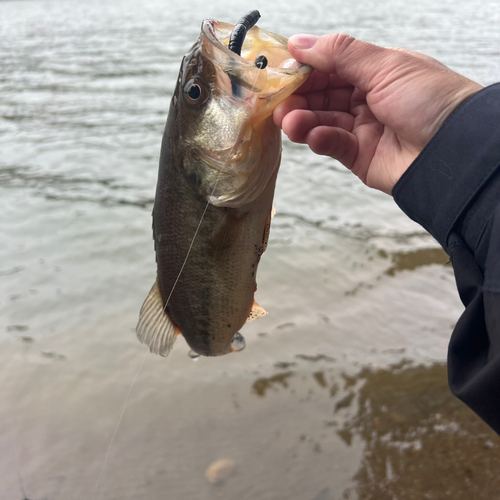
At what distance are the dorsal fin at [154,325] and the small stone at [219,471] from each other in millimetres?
1189

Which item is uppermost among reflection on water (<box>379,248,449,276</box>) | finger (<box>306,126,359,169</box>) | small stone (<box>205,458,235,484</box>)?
finger (<box>306,126,359,169</box>)

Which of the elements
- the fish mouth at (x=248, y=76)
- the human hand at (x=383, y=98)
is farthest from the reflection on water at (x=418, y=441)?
the fish mouth at (x=248, y=76)

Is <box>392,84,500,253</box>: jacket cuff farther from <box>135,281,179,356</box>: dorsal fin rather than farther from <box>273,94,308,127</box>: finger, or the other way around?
<box>135,281,179,356</box>: dorsal fin

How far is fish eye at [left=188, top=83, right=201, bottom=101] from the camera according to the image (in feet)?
6.24

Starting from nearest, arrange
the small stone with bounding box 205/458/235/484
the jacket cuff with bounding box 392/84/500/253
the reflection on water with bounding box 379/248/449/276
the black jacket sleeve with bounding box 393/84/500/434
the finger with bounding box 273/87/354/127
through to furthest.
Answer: the black jacket sleeve with bounding box 393/84/500/434
the jacket cuff with bounding box 392/84/500/253
the finger with bounding box 273/87/354/127
the small stone with bounding box 205/458/235/484
the reflection on water with bounding box 379/248/449/276

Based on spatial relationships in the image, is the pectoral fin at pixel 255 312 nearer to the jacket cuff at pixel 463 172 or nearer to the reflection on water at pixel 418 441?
the jacket cuff at pixel 463 172

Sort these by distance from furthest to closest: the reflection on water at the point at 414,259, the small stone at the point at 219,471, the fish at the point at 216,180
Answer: the reflection on water at the point at 414,259 → the small stone at the point at 219,471 → the fish at the point at 216,180

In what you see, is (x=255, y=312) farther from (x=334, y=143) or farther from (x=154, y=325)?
(x=334, y=143)

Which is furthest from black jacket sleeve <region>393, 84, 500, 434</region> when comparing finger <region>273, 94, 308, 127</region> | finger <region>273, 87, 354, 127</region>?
finger <region>273, 87, 354, 127</region>

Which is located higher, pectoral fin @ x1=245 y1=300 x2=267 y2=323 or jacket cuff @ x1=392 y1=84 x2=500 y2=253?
jacket cuff @ x1=392 y1=84 x2=500 y2=253

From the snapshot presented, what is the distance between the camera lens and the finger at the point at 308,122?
2.00 m

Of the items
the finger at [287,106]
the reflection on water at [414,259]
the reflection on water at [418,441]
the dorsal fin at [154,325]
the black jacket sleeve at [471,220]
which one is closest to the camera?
the black jacket sleeve at [471,220]

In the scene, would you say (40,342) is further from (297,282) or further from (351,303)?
(351,303)

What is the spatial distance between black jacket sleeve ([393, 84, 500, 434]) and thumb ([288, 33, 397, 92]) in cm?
43
